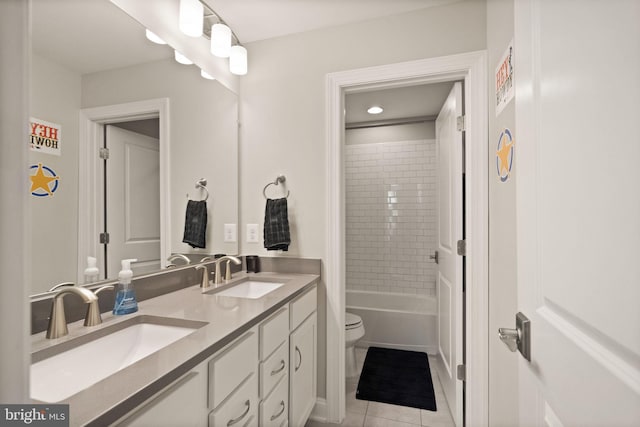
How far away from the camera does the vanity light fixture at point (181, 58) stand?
157cm

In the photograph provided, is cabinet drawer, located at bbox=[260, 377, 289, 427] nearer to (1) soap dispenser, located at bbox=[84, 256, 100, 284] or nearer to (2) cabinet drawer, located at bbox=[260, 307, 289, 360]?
(2) cabinet drawer, located at bbox=[260, 307, 289, 360]

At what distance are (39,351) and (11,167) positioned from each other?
0.80m

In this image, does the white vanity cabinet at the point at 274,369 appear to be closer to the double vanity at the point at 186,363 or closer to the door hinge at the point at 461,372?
the double vanity at the point at 186,363


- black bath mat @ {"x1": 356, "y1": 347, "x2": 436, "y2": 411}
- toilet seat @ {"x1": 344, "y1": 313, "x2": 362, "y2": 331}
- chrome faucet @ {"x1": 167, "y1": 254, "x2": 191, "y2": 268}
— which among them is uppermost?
chrome faucet @ {"x1": 167, "y1": 254, "x2": 191, "y2": 268}

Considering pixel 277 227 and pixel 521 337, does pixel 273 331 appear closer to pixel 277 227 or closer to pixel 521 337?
pixel 277 227

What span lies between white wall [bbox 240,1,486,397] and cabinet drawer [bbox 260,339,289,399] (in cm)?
52

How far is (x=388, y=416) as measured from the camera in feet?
6.17

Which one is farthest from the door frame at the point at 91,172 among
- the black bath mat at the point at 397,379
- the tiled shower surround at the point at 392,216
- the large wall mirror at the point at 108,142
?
the tiled shower surround at the point at 392,216

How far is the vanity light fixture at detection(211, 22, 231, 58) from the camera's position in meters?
1.73

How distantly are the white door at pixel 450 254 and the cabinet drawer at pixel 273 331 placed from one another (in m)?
1.04

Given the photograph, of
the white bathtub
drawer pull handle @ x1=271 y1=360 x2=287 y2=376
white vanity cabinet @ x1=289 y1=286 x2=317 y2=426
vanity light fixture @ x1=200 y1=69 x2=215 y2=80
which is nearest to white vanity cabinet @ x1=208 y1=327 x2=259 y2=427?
drawer pull handle @ x1=271 y1=360 x2=287 y2=376

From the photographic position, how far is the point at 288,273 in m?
1.92

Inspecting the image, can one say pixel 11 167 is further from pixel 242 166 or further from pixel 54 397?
pixel 242 166

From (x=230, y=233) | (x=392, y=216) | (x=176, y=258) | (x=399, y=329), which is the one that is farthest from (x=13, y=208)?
(x=392, y=216)
